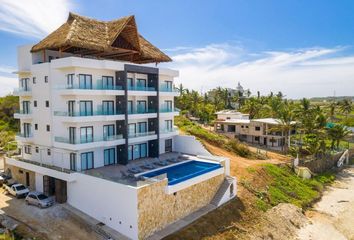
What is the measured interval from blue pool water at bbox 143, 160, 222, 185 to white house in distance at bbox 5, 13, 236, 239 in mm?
101

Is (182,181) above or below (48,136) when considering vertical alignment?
below

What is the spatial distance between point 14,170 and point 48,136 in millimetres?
8322

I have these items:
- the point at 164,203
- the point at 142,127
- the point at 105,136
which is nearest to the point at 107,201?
the point at 164,203

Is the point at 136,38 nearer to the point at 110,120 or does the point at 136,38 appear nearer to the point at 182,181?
the point at 110,120

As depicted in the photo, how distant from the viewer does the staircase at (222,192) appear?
103 ft

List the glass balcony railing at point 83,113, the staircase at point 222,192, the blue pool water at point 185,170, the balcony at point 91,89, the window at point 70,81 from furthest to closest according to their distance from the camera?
the staircase at point 222,192 → the glass balcony railing at point 83,113 → the window at point 70,81 → the balcony at point 91,89 → the blue pool water at point 185,170

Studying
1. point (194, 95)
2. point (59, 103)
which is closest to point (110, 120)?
point (59, 103)

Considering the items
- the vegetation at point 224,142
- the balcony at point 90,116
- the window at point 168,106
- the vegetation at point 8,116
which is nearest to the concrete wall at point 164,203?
the balcony at point 90,116

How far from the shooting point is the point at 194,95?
91.4 metres

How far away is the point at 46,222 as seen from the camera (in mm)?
25469

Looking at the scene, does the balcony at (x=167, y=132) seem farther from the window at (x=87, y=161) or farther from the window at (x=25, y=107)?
the window at (x=25, y=107)

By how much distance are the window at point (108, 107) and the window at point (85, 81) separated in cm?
273

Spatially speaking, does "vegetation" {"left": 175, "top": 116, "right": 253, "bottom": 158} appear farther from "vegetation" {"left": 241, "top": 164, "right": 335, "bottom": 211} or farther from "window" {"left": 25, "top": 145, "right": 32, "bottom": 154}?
"window" {"left": 25, "top": 145, "right": 32, "bottom": 154}

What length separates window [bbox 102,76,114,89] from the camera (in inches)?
1235
